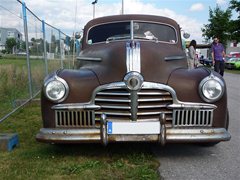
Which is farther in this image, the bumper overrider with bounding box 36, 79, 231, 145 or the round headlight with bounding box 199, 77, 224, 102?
the round headlight with bounding box 199, 77, 224, 102

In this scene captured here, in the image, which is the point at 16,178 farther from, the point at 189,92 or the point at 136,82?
the point at 189,92

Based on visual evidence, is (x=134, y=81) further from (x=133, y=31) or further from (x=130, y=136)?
(x=133, y=31)

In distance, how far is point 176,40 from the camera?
6.21m

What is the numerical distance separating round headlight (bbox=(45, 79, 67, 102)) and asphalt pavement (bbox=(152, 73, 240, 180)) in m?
1.40

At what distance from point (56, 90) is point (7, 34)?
299cm

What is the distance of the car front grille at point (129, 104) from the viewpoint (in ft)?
14.2

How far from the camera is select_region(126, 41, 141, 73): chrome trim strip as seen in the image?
173 inches

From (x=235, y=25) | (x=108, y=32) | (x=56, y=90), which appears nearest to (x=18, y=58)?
(x=108, y=32)

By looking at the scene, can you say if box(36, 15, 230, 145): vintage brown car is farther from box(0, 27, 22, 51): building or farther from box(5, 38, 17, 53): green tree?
box(5, 38, 17, 53): green tree

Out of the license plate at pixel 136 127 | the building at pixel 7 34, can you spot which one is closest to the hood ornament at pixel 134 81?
the license plate at pixel 136 127

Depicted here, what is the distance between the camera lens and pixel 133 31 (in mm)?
5902

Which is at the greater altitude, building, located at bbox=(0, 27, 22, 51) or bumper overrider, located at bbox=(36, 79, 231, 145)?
building, located at bbox=(0, 27, 22, 51)

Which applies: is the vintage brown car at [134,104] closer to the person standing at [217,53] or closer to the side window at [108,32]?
the side window at [108,32]

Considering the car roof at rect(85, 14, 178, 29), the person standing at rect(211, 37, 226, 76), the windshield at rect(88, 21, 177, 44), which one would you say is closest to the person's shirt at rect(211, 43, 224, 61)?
the person standing at rect(211, 37, 226, 76)
